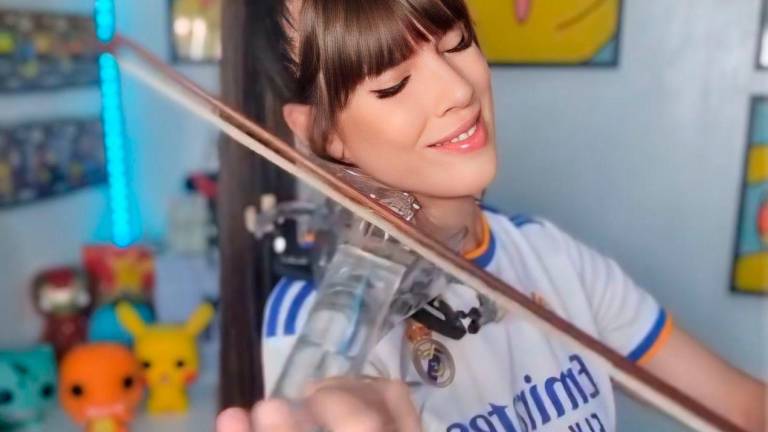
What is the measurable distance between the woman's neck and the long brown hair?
0.20 feet

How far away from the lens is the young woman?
13.6 inches

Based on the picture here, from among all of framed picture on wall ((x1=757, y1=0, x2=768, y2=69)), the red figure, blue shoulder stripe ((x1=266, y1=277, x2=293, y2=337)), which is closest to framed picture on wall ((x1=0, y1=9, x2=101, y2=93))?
the red figure

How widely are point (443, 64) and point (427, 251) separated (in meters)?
0.09

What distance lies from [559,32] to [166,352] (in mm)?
548

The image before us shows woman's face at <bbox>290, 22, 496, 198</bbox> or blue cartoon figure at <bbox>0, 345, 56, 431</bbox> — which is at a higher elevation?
woman's face at <bbox>290, 22, 496, 198</bbox>

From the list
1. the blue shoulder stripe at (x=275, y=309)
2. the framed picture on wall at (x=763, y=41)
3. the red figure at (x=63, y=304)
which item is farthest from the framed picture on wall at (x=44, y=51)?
the framed picture on wall at (x=763, y=41)

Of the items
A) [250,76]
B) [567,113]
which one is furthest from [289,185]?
[567,113]

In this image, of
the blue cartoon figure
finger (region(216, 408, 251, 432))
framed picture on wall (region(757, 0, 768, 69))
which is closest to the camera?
finger (region(216, 408, 251, 432))

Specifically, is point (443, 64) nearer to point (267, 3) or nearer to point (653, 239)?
point (267, 3)

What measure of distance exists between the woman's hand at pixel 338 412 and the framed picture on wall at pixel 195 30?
1.06 ft

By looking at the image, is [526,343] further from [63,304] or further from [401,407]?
[63,304]

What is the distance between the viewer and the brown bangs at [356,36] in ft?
1.13

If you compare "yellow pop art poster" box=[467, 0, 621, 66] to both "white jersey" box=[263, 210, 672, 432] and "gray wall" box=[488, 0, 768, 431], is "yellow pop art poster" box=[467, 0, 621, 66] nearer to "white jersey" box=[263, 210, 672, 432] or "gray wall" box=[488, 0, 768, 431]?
"gray wall" box=[488, 0, 768, 431]

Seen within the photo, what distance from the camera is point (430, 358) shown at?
0.41 meters
